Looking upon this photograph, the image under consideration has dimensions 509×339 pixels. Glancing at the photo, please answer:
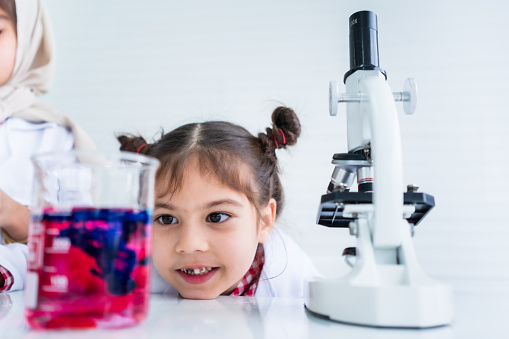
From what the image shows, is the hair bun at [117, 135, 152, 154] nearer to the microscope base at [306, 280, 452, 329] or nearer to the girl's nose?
the girl's nose

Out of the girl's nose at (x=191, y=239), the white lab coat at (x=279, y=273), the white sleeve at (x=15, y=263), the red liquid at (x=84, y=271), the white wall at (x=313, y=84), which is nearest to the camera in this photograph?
the red liquid at (x=84, y=271)

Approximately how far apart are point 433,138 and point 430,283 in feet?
4.06

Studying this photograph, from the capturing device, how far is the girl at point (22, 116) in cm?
134

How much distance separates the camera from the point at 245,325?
0.58 metres

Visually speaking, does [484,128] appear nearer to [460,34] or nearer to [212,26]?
[460,34]

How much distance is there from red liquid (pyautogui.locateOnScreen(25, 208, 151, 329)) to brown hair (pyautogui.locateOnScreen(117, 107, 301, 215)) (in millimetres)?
497

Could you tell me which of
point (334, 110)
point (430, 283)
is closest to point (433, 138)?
point (334, 110)

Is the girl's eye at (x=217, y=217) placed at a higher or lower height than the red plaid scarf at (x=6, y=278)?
higher

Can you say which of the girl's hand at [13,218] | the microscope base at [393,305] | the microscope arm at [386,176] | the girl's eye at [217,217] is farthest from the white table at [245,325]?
the girl's hand at [13,218]

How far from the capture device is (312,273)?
4.00ft

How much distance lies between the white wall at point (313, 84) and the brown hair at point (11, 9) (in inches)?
20.7

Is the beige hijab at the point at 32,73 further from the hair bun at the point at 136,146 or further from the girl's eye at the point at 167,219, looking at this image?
the girl's eye at the point at 167,219

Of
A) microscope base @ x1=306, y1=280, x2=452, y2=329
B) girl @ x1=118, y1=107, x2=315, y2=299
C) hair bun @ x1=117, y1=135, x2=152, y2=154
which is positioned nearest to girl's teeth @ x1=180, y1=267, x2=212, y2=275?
girl @ x1=118, y1=107, x2=315, y2=299

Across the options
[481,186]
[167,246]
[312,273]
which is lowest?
[312,273]
